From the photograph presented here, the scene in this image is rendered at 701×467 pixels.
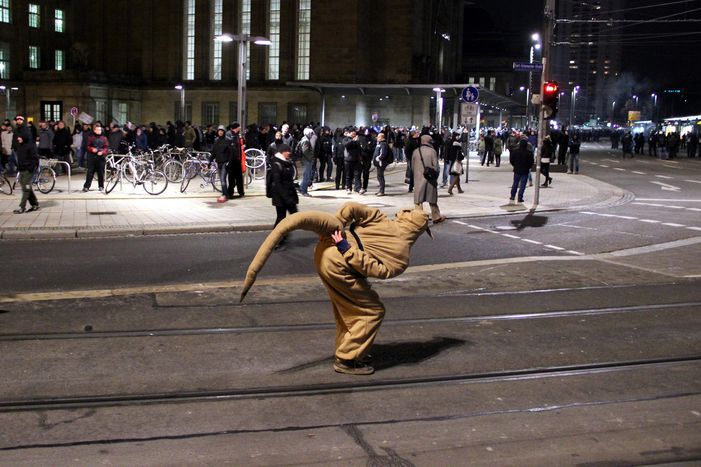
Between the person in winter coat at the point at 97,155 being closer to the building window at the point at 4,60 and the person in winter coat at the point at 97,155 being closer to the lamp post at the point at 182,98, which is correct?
the lamp post at the point at 182,98

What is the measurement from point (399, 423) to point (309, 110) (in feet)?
170

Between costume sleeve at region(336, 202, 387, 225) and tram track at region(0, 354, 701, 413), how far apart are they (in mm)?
1286

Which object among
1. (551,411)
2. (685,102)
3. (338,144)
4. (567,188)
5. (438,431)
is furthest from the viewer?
(685,102)

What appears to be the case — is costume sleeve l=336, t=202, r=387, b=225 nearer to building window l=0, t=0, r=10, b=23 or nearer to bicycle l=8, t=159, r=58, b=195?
bicycle l=8, t=159, r=58, b=195

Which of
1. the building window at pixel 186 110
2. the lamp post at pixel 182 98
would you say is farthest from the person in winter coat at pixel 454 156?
the building window at pixel 186 110

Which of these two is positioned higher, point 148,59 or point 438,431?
point 148,59

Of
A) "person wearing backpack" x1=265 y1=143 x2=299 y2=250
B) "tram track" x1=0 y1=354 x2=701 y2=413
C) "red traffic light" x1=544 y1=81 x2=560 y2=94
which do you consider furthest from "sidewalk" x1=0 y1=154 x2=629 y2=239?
"tram track" x1=0 y1=354 x2=701 y2=413

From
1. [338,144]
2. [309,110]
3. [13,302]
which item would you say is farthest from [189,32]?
[13,302]

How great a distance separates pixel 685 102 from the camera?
139 m

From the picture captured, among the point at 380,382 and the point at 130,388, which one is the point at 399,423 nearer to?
the point at 380,382

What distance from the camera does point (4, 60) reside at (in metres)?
59.7

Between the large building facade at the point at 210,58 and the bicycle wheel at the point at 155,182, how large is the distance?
101 feet

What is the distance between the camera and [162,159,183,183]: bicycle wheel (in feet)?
78.1

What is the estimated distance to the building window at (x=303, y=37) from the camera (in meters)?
57.2
